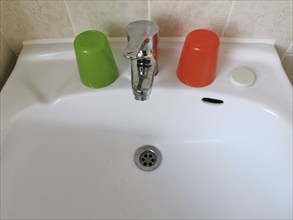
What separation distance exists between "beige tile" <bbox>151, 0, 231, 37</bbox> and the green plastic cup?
128 millimetres

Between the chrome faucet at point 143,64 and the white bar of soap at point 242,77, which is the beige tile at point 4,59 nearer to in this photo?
the chrome faucet at point 143,64

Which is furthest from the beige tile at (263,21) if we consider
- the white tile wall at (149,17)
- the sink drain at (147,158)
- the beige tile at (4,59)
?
the beige tile at (4,59)

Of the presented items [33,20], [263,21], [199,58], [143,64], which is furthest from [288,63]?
[33,20]

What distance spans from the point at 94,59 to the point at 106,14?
0.11 m

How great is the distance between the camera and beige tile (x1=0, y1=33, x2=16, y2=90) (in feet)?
1.98

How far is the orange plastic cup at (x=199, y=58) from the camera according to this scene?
0.50 metres

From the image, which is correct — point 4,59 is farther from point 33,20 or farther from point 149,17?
point 149,17

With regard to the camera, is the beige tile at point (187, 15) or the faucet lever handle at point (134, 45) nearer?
the faucet lever handle at point (134, 45)

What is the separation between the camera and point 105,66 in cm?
53

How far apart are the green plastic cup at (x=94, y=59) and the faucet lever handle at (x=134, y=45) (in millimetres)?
69

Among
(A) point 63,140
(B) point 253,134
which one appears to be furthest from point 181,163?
(A) point 63,140

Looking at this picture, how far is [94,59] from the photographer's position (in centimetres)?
50

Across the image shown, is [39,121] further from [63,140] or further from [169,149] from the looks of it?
[169,149]

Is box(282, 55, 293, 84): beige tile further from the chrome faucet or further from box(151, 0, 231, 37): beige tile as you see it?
the chrome faucet
